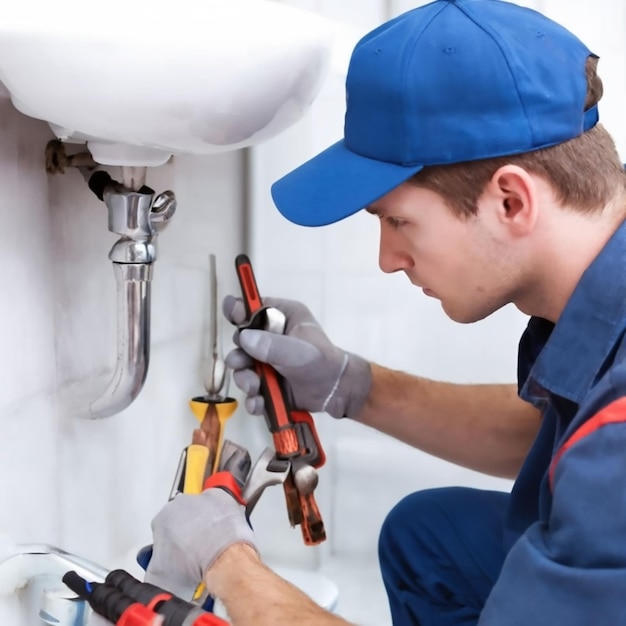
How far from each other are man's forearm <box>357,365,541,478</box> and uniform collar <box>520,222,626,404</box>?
0.36 meters

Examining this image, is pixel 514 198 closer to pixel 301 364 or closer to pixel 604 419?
pixel 604 419

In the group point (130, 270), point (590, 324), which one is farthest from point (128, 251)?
point (590, 324)

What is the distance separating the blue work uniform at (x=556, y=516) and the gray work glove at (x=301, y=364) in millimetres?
183

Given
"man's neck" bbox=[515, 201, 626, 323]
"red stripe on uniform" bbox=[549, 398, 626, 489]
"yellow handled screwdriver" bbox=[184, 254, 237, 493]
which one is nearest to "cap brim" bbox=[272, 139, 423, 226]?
"man's neck" bbox=[515, 201, 626, 323]

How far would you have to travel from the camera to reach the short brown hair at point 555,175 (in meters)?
0.71

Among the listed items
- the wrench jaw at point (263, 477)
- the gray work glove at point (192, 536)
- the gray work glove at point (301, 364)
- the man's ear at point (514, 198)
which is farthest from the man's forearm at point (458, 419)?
the man's ear at point (514, 198)

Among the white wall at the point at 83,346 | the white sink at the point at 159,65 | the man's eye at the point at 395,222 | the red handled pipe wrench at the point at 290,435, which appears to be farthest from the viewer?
the red handled pipe wrench at the point at 290,435

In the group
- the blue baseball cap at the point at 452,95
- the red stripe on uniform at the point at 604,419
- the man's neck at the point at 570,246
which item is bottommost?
the red stripe on uniform at the point at 604,419

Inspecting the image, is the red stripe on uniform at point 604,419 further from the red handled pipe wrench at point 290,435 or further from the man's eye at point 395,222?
the red handled pipe wrench at point 290,435

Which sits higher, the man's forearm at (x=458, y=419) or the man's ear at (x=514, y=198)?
the man's ear at (x=514, y=198)

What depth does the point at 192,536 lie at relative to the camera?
0.83 metres

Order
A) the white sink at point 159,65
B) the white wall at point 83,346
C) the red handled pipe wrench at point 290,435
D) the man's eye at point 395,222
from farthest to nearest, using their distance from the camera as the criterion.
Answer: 1. the red handled pipe wrench at point 290,435
2. the white wall at point 83,346
3. the man's eye at point 395,222
4. the white sink at point 159,65

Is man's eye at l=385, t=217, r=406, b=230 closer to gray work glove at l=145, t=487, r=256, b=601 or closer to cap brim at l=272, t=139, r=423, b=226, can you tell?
cap brim at l=272, t=139, r=423, b=226

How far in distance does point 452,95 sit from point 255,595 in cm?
47
